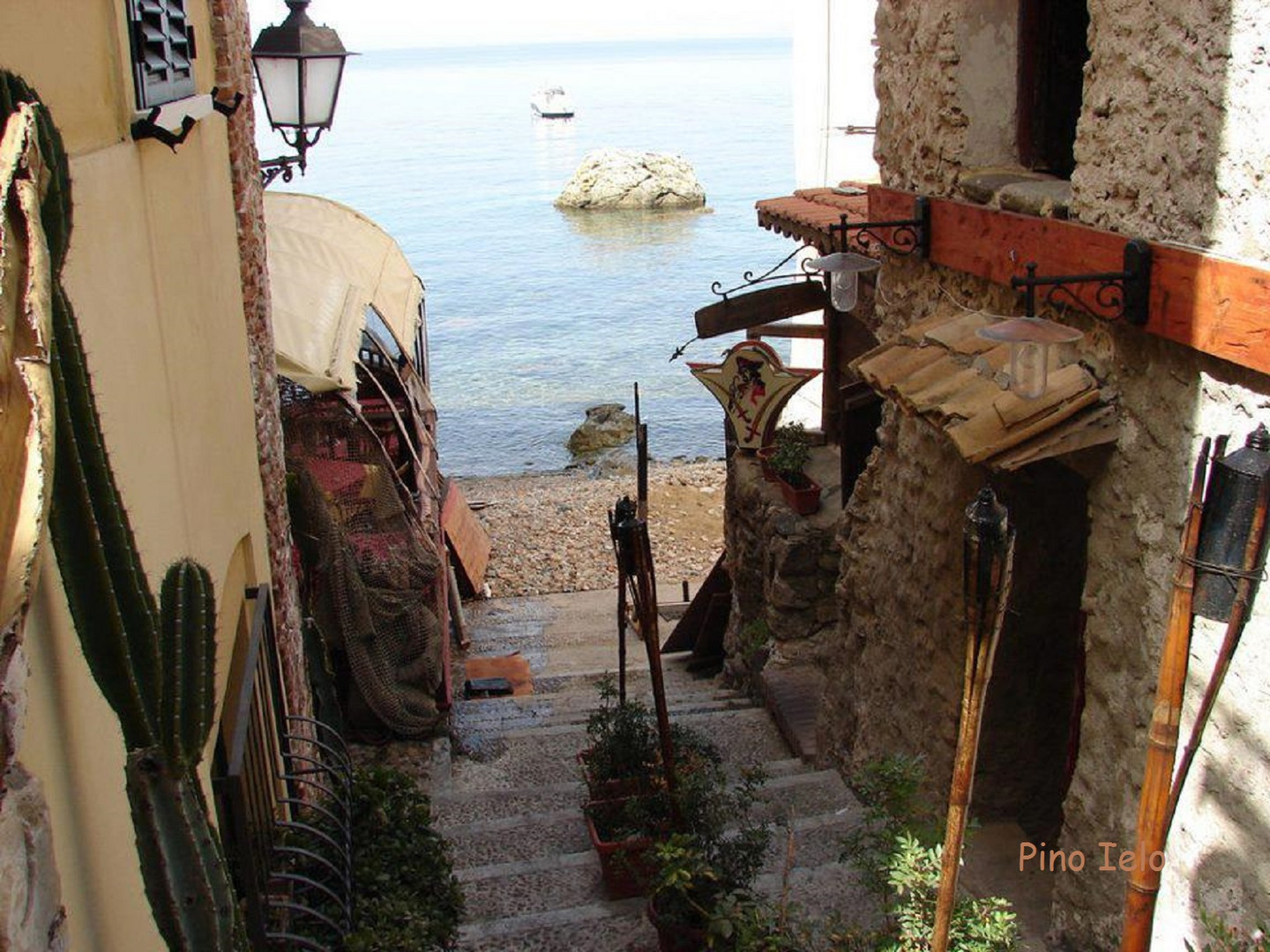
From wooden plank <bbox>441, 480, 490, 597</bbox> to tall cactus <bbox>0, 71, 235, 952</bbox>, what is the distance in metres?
11.0

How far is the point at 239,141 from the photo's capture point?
18.6ft

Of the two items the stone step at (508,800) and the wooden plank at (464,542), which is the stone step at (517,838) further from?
the wooden plank at (464,542)

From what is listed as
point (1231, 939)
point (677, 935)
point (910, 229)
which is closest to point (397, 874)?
point (677, 935)

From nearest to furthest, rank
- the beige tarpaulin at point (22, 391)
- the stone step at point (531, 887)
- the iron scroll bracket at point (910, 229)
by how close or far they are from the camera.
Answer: the beige tarpaulin at point (22, 391) < the iron scroll bracket at point (910, 229) < the stone step at point (531, 887)

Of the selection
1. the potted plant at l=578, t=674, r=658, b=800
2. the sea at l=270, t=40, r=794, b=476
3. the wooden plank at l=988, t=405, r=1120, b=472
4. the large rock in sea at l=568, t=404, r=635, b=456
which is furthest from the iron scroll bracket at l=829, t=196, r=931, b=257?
the large rock in sea at l=568, t=404, r=635, b=456

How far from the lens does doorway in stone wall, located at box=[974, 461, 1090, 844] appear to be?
18.0 ft

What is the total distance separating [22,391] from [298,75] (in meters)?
5.71

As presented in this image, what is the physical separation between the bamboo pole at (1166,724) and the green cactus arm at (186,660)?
6.30 ft

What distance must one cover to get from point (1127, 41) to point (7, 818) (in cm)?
389

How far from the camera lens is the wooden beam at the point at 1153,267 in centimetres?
334

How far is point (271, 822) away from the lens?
443cm

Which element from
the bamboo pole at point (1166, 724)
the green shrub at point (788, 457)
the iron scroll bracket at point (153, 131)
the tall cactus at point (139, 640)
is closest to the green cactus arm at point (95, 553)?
the tall cactus at point (139, 640)

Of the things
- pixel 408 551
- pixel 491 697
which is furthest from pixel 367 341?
pixel 491 697

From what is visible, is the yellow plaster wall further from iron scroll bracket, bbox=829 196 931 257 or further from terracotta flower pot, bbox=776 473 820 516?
terracotta flower pot, bbox=776 473 820 516
